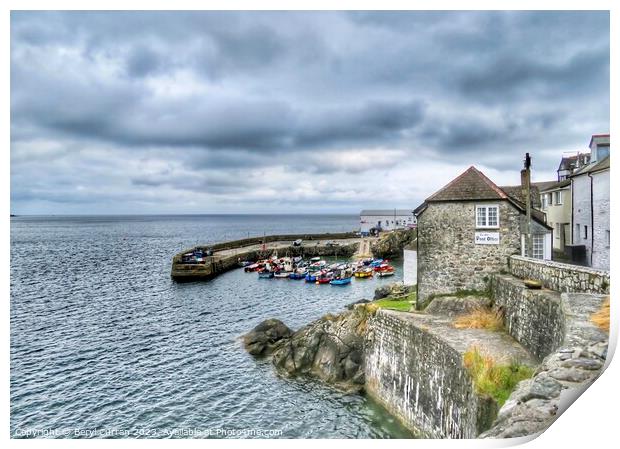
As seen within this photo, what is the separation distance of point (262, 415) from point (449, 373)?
731cm

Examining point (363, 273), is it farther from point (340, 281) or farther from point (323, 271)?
point (340, 281)

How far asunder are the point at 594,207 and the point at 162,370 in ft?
59.3

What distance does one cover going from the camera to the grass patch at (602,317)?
23.5 feet

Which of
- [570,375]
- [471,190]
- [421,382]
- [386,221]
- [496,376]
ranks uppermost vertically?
[471,190]

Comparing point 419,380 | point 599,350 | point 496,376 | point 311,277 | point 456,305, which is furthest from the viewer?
point 311,277


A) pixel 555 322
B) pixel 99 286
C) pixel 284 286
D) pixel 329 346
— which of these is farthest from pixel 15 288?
pixel 555 322

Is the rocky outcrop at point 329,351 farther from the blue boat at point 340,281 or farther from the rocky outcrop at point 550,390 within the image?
the blue boat at point 340,281

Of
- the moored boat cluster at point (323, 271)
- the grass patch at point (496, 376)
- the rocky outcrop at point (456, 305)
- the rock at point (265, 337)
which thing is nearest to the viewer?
the grass patch at point (496, 376)

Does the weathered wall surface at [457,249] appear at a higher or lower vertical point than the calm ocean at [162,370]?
higher

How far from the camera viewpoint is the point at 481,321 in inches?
502

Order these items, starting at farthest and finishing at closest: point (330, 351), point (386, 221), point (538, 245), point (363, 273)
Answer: point (386, 221)
point (363, 273)
point (330, 351)
point (538, 245)

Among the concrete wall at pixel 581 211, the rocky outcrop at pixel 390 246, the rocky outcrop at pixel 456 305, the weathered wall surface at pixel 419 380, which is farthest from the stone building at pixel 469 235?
the rocky outcrop at pixel 390 246

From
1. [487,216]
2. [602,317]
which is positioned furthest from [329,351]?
[602,317]
